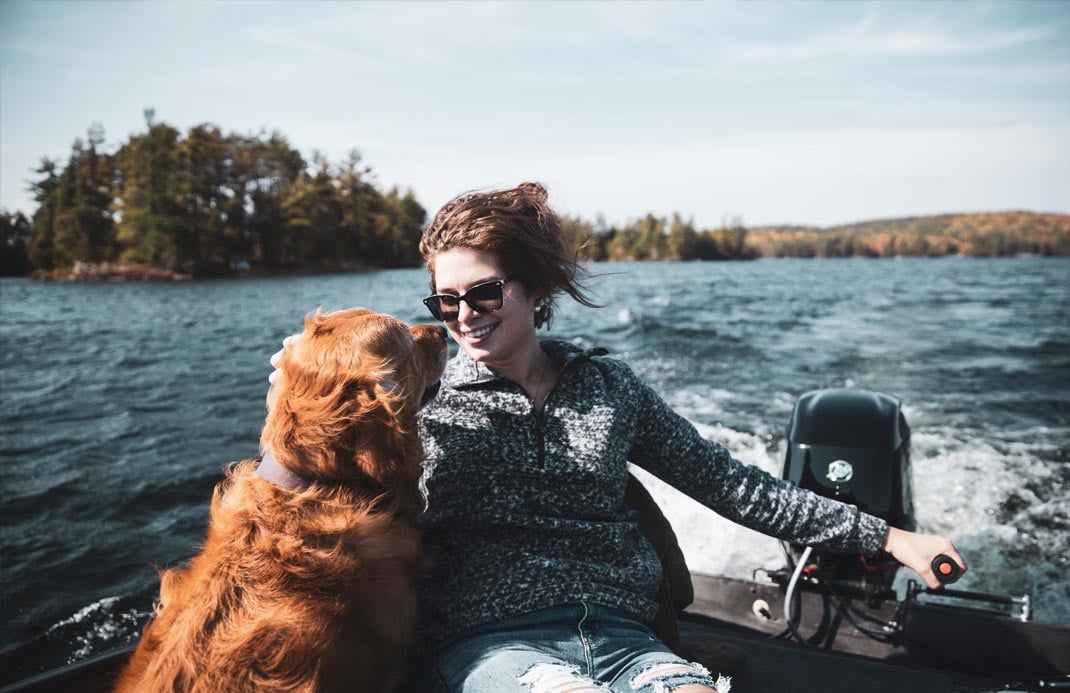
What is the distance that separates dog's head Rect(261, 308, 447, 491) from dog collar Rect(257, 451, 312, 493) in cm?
2

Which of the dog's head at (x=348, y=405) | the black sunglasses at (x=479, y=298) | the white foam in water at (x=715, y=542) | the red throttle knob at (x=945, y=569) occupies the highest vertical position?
Result: the black sunglasses at (x=479, y=298)

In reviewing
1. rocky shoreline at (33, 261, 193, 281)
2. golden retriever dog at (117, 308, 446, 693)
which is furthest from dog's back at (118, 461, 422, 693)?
rocky shoreline at (33, 261, 193, 281)

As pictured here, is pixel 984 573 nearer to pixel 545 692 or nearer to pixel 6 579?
pixel 545 692

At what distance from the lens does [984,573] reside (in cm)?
434

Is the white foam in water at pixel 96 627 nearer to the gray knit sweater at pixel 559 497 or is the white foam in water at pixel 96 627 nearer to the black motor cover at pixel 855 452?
the gray knit sweater at pixel 559 497

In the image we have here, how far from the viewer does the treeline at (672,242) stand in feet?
332

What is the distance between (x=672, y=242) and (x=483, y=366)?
103m

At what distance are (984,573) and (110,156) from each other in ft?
241

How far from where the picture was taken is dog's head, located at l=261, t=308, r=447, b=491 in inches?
68.9

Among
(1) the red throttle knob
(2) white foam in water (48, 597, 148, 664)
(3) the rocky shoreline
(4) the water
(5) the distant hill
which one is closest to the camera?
(1) the red throttle knob

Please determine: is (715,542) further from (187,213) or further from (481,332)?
(187,213)

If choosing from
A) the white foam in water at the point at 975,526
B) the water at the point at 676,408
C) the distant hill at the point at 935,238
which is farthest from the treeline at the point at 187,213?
the distant hill at the point at 935,238

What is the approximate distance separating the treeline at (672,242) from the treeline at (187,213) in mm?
46588

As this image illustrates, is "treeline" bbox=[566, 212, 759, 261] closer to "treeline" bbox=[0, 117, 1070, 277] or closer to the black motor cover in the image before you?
"treeline" bbox=[0, 117, 1070, 277]
